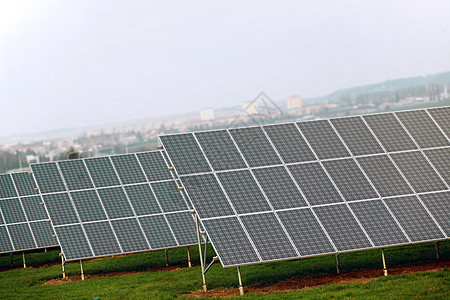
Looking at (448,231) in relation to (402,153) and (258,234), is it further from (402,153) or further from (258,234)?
(258,234)

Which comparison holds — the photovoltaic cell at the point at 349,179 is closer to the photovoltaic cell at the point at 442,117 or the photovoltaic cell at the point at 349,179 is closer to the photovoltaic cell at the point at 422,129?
the photovoltaic cell at the point at 422,129

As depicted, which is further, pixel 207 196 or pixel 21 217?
pixel 21 217

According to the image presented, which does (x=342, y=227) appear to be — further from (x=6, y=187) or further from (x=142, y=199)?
(x=6, y=187)

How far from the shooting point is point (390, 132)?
20.4 m

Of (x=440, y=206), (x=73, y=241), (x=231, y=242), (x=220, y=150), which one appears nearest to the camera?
(x=231, y=242)

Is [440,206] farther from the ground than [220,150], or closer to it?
closer to it

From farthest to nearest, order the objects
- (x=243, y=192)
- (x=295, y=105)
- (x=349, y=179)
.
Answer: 1. (x=295, y=105)
2. (x=349, y=179)
3. (x=243, y=192)

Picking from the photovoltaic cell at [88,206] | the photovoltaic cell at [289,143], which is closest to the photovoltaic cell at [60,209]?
the photovoltaic cell at [88,206]

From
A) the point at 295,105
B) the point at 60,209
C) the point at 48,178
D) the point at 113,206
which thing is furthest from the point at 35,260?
the point at 295,105

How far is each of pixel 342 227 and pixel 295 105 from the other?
83323mm

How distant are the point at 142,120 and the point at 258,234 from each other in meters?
111

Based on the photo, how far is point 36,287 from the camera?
23.3 meters

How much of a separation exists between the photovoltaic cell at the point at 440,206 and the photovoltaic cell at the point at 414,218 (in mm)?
228

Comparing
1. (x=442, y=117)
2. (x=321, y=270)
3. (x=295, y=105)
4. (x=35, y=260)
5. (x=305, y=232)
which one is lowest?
(x=35, y=260)
